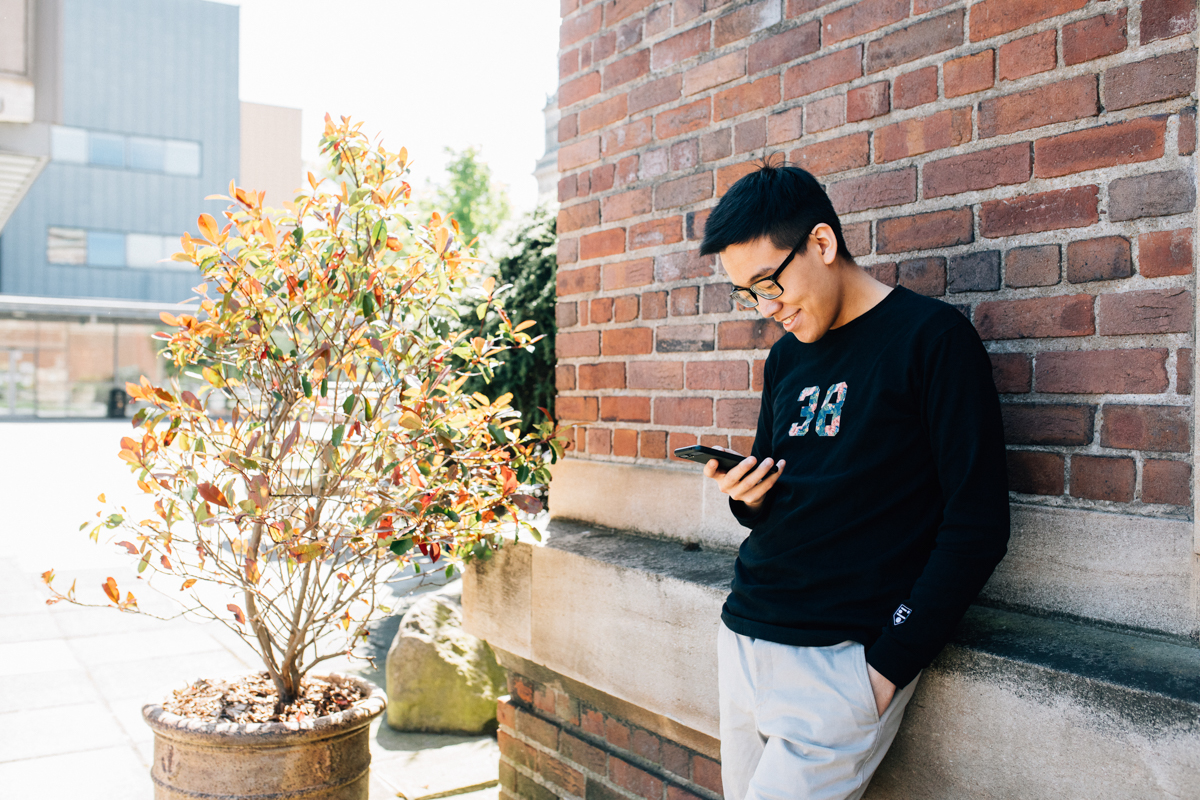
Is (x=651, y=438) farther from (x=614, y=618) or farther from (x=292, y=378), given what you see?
(x=292, y=378)

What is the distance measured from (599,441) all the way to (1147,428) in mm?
1787

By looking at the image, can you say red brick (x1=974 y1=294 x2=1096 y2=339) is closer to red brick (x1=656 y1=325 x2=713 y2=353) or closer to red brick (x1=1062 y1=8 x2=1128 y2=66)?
red brick (x1=1062 y1=8 x2=1128 y2=66)

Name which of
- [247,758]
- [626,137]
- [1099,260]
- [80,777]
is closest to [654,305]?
[626,137]

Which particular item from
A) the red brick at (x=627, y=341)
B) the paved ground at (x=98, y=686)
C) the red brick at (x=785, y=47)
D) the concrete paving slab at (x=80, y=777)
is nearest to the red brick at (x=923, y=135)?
the red brick at (x=785, y=47)

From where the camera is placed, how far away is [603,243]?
316cm

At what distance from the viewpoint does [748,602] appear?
1926 millimetres

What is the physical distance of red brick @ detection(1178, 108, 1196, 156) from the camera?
1726mm

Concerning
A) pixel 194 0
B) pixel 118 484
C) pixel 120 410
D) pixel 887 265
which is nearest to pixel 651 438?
pixel 887 265

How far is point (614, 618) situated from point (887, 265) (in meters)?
1.31

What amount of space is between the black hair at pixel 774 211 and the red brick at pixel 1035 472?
633 millimetres

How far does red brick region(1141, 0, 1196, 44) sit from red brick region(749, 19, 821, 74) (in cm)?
85

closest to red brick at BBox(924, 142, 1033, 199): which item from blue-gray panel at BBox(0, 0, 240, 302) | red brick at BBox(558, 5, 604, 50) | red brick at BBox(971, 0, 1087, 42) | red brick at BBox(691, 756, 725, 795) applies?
red brick at BBox(971, 0, 1087, 42)

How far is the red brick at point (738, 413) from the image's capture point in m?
2.62

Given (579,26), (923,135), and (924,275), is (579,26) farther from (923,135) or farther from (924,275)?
(924,275)
